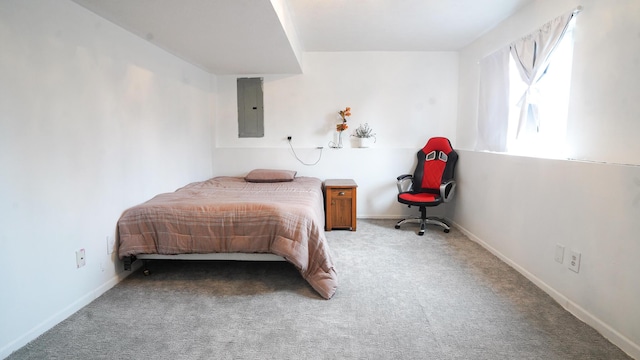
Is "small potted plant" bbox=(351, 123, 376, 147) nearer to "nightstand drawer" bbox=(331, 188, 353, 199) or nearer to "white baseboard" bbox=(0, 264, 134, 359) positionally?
"nightstand drawer" bbox=(331, 188, 353, 199)

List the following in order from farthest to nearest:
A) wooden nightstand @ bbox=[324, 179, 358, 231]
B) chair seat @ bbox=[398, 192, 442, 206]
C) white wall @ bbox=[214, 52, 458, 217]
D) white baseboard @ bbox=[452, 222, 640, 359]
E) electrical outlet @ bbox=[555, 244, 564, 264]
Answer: white wall @ bbox=[214, 52, 458, 217] → wooden nightstand @ bbox=[324, 179, 358, 231] → chair seat @ bbox=[398, 192, 442, 206] → electrical outlet @ bbox=[555, 244, 564, 264] → white baseboard @ bbox=[452, 222, 640, 359]

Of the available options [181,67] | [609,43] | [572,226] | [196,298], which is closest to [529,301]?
[572,226]

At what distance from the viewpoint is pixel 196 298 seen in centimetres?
241

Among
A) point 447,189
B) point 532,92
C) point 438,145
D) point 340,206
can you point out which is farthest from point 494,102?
point 340,206

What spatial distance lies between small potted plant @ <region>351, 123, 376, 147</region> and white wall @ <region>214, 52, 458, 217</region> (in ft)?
0.28

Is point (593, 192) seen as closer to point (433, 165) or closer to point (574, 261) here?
point (574, 261)

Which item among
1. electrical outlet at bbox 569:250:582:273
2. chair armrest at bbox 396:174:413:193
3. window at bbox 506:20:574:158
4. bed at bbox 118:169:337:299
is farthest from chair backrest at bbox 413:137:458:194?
bed at bbox 118:169:337:299

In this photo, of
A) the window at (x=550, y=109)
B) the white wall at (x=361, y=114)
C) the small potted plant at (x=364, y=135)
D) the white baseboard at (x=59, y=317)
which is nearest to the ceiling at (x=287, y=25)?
the white wall at (x=361, y=114)

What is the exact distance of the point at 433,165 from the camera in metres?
4.36

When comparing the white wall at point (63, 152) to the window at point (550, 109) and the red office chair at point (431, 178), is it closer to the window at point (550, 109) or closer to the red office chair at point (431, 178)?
the red office chair at point (431, 178)

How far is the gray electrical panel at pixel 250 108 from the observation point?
15.6 feet

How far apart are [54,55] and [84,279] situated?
4.91ft

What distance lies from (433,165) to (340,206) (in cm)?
138

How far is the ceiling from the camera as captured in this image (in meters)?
2.38
